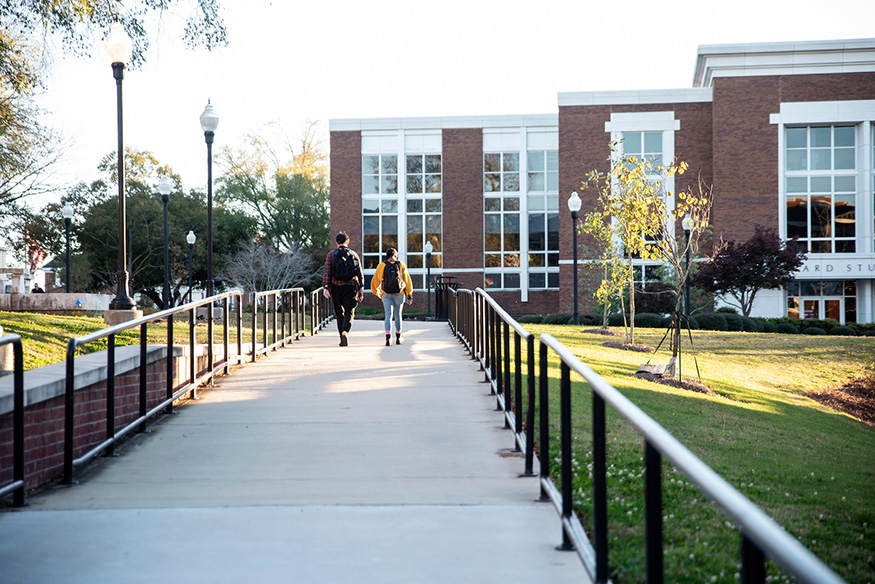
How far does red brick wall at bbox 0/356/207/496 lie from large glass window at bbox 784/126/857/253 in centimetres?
3461

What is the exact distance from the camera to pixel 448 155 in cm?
4303

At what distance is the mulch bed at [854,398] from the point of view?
519 inches

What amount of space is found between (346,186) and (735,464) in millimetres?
37452

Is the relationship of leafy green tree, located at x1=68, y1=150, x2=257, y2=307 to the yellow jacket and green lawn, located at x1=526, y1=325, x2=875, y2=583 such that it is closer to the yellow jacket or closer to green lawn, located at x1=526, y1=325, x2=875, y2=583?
the yellow jacket

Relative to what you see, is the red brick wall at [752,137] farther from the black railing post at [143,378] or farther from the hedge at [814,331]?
the black railing post at [143,378]

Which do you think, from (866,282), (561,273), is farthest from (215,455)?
(866,282)

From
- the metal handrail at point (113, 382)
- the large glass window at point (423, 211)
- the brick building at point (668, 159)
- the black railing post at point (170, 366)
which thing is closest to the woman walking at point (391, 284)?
the metal handrail at point (113, 382)

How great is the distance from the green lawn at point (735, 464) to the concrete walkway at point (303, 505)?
2.12 feet

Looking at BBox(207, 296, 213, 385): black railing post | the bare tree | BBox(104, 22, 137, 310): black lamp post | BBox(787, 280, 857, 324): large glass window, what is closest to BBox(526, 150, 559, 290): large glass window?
BBox(787, 280, 857, 324): large glass window

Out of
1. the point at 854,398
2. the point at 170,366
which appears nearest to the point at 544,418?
the point at 170,366

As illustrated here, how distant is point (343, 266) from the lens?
490 inches

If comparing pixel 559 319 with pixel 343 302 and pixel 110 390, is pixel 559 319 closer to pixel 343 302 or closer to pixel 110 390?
pixel 343 302

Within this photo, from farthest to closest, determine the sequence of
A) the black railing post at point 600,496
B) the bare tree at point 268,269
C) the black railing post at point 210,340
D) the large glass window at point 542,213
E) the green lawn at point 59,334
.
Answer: the large glass window at point 542,213 → the bare tree at point 268,269 → the green lawn at point 59,334 → the black railing post at point 210,340 → the black railing post at point 600,496

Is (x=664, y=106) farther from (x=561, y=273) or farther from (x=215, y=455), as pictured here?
(x=215, y=455)
